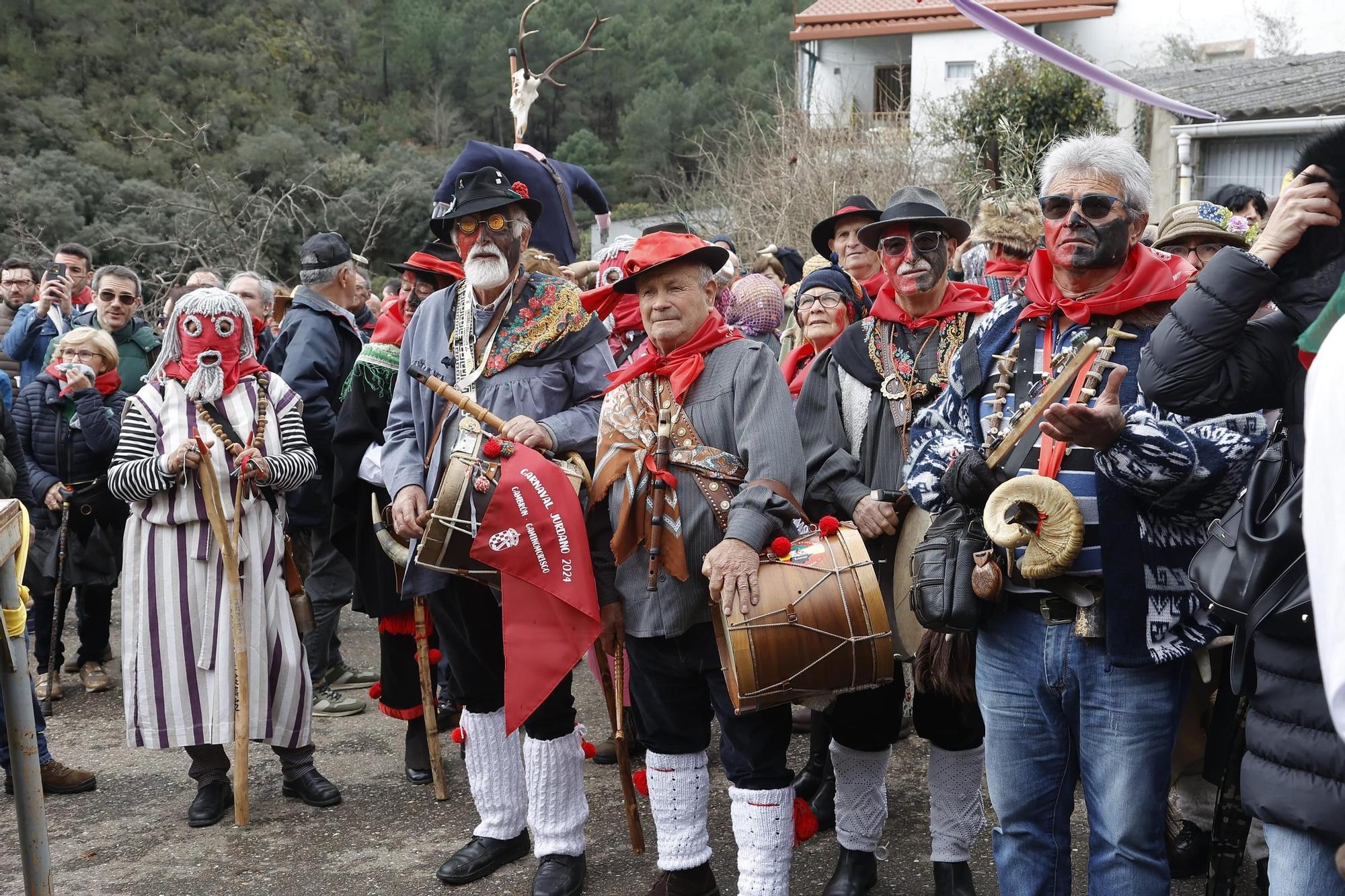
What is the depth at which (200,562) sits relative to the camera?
16.5 ft

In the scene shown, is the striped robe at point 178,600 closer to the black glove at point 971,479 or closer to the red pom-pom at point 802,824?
the red pom-pom at point 802,824

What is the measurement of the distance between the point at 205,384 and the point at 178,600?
888 millimetres

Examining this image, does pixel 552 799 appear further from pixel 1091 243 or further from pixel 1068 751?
pixel 1091 243

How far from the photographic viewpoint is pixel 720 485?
375cm

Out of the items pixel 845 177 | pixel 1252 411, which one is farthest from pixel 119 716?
pixel 845 177

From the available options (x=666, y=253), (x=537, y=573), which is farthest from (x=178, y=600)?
(x=666, y=253)

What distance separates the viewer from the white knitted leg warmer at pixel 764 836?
12.4 feet

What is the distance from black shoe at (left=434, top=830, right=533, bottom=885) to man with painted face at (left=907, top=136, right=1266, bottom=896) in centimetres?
204

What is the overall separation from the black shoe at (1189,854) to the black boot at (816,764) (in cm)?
135

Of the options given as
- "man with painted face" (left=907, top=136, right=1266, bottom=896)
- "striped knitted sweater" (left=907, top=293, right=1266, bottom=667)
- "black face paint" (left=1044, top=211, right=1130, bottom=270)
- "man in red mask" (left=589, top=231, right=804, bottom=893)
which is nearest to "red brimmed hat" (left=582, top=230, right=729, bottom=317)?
"man in red mask" (left=589, top=231, right=804, bottom=893)

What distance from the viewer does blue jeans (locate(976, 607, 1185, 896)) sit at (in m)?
2.94

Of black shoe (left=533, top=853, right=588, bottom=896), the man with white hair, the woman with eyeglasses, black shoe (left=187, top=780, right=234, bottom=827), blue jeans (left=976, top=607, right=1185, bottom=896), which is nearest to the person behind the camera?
blue jeans (left=976, top=607, right=1185, bottom=896)

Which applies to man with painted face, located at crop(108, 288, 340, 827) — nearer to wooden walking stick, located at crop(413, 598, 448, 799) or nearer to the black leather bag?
wooden walking stick, located at crop(413, 598, 448, 799)

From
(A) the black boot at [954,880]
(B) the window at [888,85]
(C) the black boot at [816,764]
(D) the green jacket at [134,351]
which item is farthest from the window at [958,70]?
(A) the black boot at [954,880]
